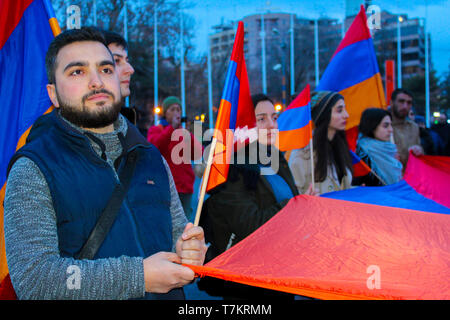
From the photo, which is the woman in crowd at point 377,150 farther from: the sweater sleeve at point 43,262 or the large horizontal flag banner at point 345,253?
the sweater sleeve at point 43,262

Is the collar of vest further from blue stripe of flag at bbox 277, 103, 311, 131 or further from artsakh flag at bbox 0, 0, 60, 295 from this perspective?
blue stripe of flag at bbox 277, 103, 311, 131

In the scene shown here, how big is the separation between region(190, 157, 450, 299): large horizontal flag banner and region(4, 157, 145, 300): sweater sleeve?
32cm

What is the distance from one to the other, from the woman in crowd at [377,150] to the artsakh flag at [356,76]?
1.34 ft

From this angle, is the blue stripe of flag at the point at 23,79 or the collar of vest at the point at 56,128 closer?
→ the collar of vest at the point at 56,128

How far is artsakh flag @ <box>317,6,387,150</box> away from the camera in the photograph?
6070 mm

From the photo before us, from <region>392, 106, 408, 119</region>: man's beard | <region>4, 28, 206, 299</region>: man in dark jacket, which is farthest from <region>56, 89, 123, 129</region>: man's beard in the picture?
<region>392, 106, 408, 119</region>: man's beard

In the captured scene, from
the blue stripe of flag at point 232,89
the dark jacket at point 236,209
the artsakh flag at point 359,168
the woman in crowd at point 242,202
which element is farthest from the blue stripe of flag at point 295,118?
the blue stripe of flag at point 232,89

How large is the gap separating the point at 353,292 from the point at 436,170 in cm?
286

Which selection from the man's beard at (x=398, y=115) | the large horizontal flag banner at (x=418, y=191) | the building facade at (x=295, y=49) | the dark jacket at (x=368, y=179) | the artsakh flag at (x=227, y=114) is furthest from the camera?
the building facade at (x=295, y=49)

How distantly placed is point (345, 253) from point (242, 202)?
99cm

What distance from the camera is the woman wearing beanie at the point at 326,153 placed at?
447 centimetres
